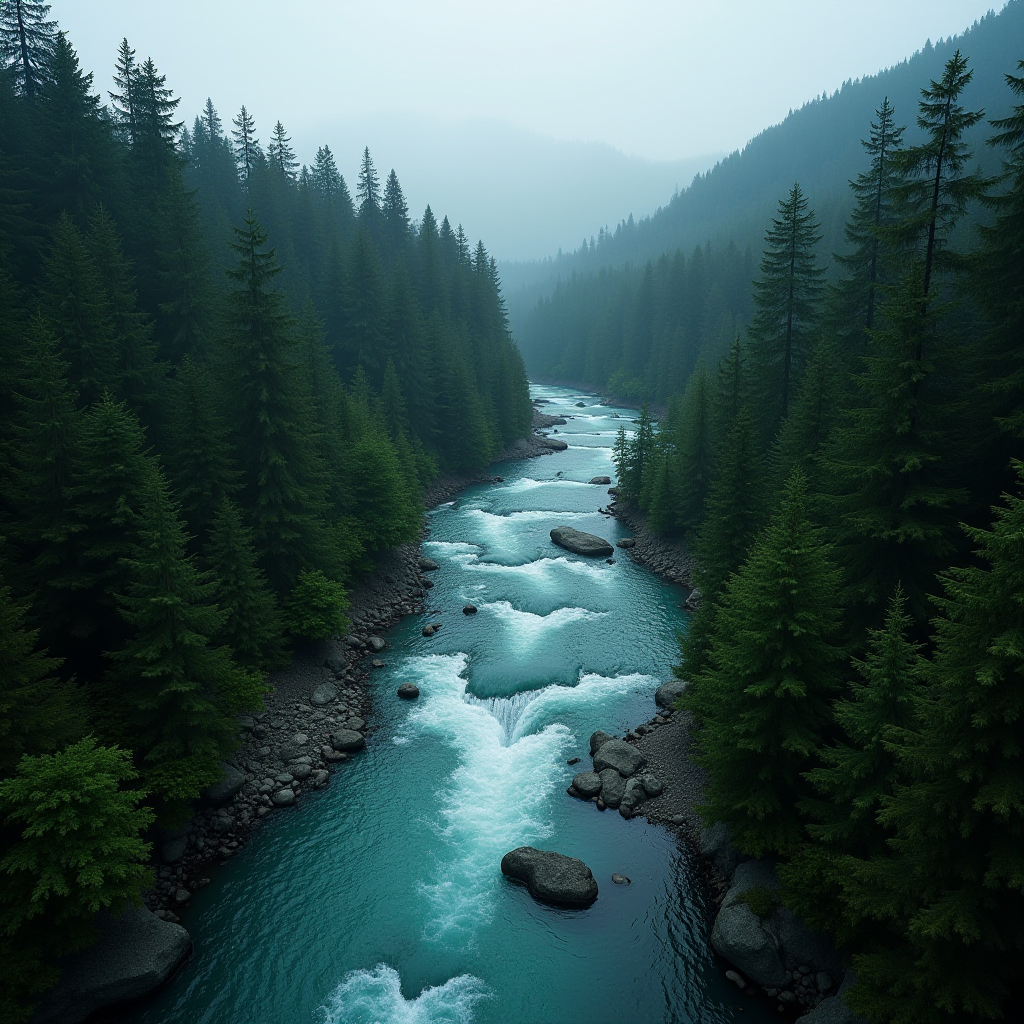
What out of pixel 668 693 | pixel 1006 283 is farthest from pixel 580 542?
pixel 1006 283

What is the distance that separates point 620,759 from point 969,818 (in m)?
14.7

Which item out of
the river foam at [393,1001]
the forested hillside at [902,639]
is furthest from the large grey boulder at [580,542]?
the river foam at [393,1001]

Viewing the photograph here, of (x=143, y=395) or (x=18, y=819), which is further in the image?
(x=143, y=395)

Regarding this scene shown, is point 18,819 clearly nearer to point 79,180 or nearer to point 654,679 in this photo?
point 654,679

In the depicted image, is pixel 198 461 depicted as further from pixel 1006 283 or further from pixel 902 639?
pixel 1006 283

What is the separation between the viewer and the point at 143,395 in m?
32.7

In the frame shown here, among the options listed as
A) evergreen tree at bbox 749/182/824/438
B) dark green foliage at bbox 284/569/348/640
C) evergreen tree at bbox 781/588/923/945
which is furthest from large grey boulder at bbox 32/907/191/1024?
evergreen tree at bbox 749/182/824/438

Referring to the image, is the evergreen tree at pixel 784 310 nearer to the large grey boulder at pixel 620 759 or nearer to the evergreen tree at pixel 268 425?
the large grey boulder at pixel 620 759

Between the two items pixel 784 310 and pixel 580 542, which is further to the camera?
pixel 580 542

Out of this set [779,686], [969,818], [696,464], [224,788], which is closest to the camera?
[969,818]

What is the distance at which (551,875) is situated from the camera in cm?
1978

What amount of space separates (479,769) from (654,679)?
35.7 feet

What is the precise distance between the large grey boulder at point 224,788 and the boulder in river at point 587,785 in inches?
514

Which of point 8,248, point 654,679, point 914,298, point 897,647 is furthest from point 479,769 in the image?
point 8,248
